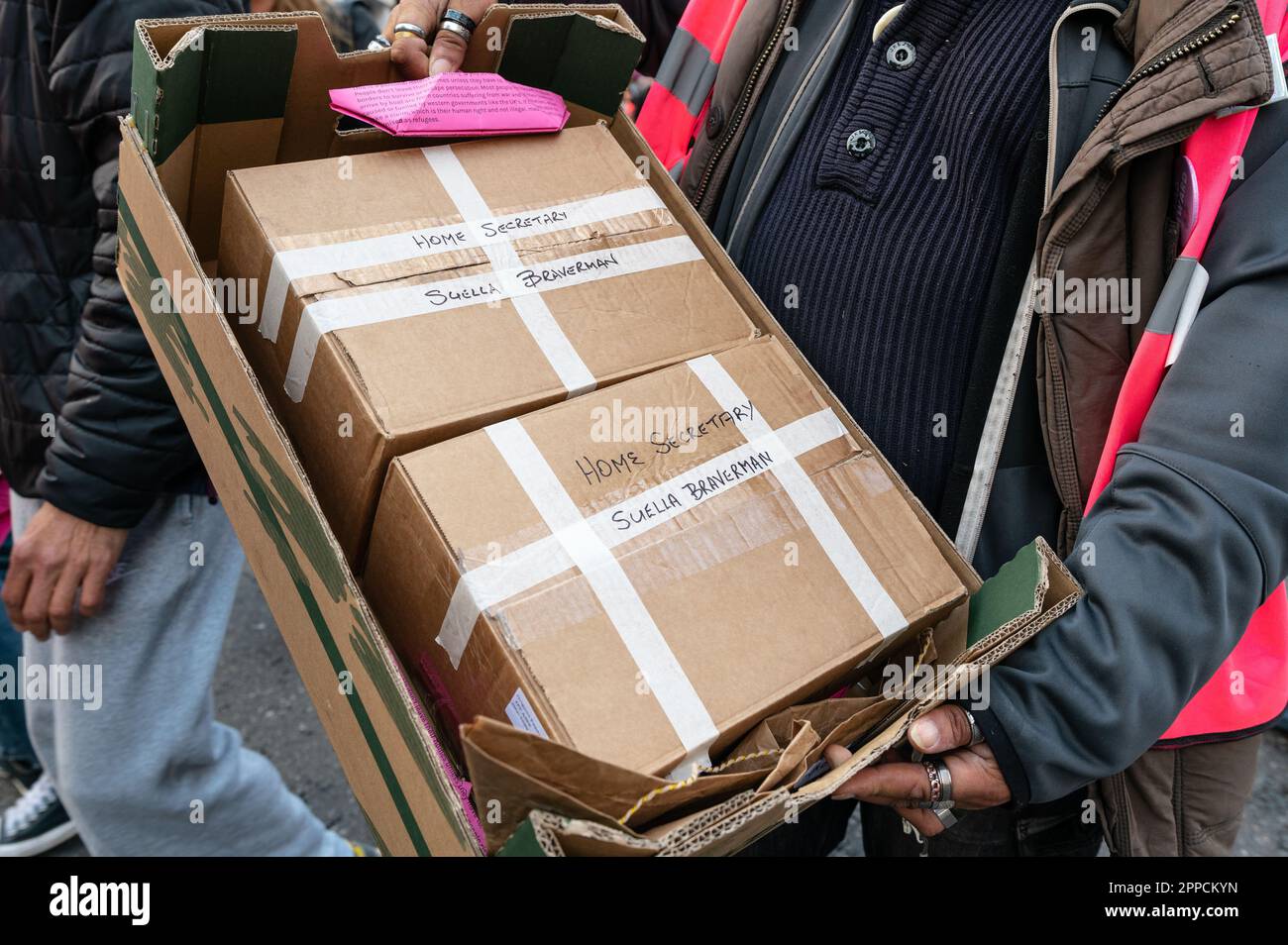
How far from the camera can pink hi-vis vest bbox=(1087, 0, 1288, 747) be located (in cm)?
104

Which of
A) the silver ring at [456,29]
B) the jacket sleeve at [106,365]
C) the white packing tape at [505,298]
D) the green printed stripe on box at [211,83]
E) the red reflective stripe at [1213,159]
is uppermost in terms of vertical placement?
the red reflective stripe at [1213,159]

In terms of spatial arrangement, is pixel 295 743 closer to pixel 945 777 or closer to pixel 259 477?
pixel 259 477

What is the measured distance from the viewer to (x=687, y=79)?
1.57 m

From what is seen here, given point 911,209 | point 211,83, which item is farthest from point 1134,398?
point 211,83

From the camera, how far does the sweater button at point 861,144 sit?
129 centimetres

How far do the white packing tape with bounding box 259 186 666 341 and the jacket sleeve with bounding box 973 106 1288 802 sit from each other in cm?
65

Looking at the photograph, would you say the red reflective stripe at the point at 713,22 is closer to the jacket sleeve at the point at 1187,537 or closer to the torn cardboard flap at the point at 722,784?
the jacket sleeve at the point at 1187,537

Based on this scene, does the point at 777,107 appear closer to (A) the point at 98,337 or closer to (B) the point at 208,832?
(A) the point at 98,337

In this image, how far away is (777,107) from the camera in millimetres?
1403

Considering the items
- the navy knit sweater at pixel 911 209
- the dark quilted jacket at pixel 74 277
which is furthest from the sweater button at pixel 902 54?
the dark quilted jacket at pixel 74 277

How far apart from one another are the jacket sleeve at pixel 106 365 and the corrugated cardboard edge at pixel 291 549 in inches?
7.3

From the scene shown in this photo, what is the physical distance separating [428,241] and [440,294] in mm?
75

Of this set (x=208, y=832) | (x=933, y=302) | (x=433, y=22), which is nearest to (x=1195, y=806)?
(x=933, y=302)
